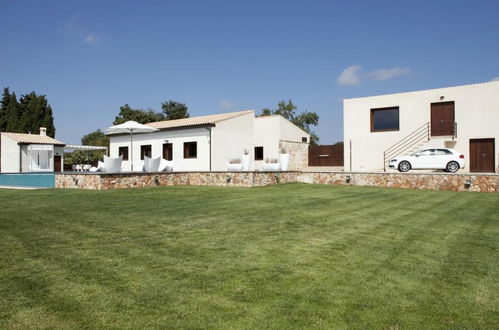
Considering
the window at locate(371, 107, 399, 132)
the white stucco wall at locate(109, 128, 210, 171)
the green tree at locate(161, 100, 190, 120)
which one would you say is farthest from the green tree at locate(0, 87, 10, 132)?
the window at locate(371, 107, 399, 132)

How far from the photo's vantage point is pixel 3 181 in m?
19.5

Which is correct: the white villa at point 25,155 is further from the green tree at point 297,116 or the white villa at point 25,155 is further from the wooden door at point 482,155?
the green tree at point 297,116

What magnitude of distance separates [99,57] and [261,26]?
Result: 12.1m

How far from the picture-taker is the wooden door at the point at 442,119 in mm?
19562

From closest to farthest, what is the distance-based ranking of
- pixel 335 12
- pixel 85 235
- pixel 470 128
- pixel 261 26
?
pixel 85 235, pixel 470 128, pixel 335 12, pixel 261 26

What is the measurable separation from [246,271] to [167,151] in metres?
22.4

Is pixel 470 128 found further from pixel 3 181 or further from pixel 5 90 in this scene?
pixel 5 90

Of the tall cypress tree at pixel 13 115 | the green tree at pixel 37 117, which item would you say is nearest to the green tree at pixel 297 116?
the green tree at pixel 37 117

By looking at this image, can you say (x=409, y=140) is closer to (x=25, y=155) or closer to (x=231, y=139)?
(x=231, y=139)

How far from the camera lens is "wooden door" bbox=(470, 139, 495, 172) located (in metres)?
18.8

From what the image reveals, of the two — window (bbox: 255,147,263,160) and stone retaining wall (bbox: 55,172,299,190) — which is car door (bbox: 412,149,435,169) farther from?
window (bbox: 255,147,263,160)

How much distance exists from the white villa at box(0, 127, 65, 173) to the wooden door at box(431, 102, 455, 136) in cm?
2566

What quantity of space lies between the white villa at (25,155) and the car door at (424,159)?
24.2m

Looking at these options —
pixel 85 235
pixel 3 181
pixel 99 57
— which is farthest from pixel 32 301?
pixel 99 57
